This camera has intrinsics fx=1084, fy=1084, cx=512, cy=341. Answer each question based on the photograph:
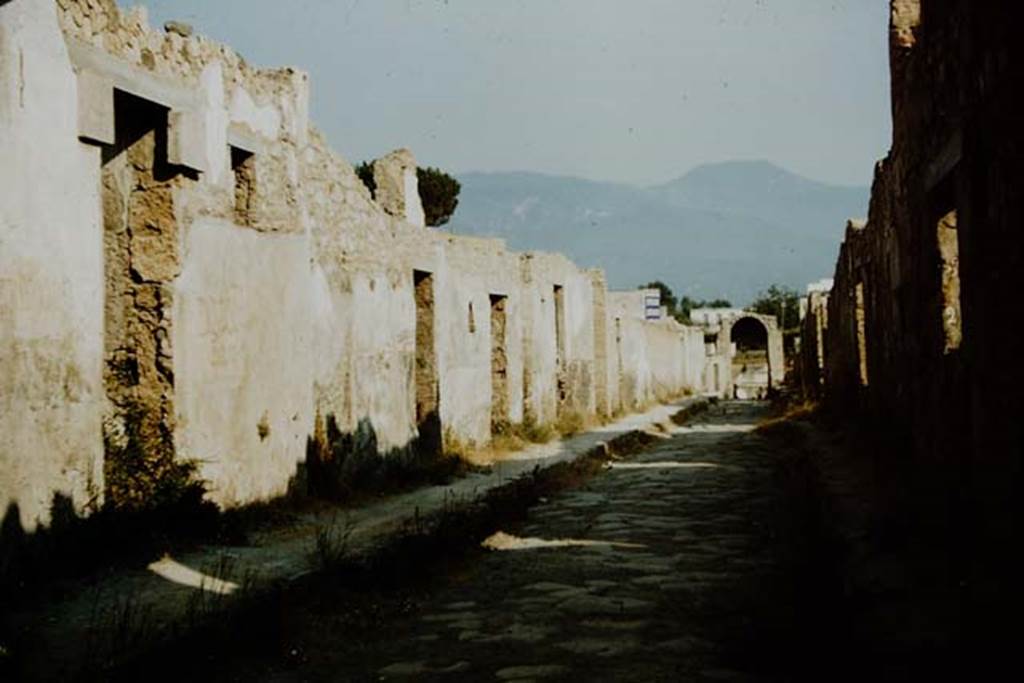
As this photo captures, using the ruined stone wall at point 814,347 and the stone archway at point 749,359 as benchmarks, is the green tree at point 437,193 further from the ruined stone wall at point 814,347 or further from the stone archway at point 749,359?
the ruined stone wall at point 814,347

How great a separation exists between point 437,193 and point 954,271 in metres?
39.6

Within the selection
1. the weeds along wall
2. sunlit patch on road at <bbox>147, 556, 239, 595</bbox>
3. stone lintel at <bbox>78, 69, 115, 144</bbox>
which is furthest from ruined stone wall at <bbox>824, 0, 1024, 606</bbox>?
stone lintel at <bbox>78, 69, 115, 144</bbox>

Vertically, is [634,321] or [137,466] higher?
[634,321]

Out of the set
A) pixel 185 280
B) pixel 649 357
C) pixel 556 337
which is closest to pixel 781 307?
pixel 649 357

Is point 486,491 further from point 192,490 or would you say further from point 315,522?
point 192,490

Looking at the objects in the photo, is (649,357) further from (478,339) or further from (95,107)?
(95,107)

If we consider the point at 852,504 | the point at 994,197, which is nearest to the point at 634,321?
the point at 852,504

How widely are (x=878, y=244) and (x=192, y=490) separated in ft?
26.8

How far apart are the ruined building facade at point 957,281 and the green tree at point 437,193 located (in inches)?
1393

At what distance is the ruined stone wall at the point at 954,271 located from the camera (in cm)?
499

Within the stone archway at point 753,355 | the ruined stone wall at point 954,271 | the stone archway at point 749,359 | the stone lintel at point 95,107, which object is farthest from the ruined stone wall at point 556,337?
the stone archway at point 749,359

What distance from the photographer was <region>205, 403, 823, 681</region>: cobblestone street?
14.4ft

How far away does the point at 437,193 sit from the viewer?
46.1m

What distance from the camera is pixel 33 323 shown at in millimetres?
5883
